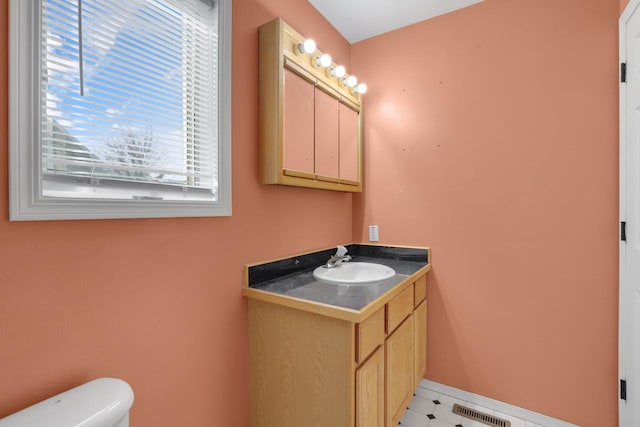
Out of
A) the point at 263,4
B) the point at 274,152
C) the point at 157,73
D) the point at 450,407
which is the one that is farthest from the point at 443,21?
the point at 450,407

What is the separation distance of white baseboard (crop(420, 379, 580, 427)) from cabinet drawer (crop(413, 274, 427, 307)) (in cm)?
63

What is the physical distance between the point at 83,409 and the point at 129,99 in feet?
3.15

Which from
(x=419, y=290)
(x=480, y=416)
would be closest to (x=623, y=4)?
(x=419, y=290)

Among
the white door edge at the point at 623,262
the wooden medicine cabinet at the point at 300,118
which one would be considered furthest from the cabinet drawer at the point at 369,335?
the white door edge at the point at 623,262

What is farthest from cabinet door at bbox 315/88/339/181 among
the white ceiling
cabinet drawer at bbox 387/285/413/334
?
cabinet drawer at bbox 387/285/413/334

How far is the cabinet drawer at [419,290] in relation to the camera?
182 cm

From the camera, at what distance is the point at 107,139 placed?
100 centimetres

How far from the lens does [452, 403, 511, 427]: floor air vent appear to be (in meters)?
1.73

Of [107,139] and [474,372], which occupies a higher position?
[107,139]

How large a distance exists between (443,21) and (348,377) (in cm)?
224

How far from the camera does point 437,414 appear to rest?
181 centimetres

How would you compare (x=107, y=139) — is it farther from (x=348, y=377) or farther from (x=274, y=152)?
(x=348, y=377)

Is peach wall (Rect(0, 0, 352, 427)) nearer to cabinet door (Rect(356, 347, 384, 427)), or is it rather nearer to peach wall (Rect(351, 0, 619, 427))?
cabinet door (Rect(356, 347, 384, 427))

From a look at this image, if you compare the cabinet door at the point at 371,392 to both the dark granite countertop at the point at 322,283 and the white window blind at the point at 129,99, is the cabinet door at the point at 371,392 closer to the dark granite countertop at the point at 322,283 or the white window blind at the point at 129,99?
the dark granite countertop at the point at 322,283
